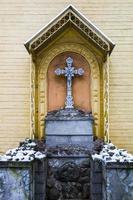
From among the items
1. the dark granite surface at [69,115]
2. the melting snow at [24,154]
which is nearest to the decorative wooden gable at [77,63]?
the dark granite surface at [69,115]

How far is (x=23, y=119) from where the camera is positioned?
12250 mm

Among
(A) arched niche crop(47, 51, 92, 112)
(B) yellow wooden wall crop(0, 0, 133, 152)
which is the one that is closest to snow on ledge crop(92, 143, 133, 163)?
(A) arched niche crop(47, 51, 92, 112)

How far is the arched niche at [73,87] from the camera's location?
1198cm

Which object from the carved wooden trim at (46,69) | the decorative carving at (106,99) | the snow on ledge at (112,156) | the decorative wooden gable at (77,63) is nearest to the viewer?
the snow on ledge at (112,156)

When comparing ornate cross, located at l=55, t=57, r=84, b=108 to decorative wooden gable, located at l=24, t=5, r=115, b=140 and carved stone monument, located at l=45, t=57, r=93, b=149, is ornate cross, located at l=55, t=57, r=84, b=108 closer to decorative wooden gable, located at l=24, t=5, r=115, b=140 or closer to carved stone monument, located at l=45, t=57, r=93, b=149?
decorative wooden gable, located at l=24, t=5, r=115, b=140

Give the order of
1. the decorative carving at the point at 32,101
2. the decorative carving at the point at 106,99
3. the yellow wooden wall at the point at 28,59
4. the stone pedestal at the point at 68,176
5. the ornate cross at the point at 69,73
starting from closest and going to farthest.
Result: the stone pedestal at the point at 68,176 → the decorative carving at the point at 106,99 → the decorative carving at the point at 32,101 → the ornate cross at the point at 69,73 → the yellow wooden wall at the point at 28,59

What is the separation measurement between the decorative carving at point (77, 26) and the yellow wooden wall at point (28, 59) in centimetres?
122

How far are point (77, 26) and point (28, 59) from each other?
6.46 feet

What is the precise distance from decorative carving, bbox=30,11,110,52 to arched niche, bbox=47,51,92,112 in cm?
106

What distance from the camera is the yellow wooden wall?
12.2 metres

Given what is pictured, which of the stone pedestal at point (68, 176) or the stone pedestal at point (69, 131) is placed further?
the stone pedestal at point (69, 131)

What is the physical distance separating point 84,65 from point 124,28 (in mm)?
1601

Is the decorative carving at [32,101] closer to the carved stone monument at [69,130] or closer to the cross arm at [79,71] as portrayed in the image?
the carved stone monument at [69,130]

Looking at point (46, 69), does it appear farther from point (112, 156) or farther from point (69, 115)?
point (112, 156)
